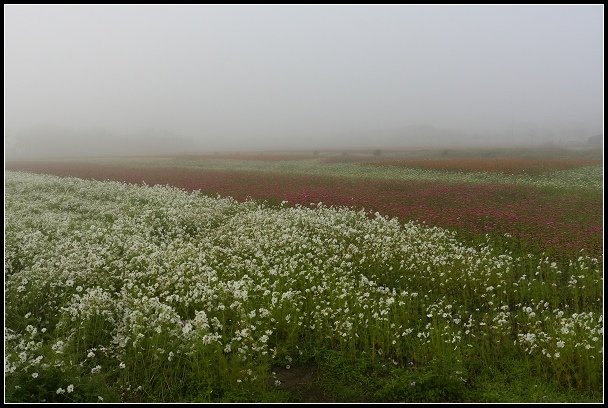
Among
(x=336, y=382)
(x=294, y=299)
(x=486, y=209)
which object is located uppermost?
(x=486, y=209)

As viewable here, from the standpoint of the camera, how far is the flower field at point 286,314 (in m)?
6.81

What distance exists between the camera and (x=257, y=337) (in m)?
8.11

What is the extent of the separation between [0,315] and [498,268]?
10295mm

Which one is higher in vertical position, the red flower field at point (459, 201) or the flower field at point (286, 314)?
the red flower field at point (459, 201)

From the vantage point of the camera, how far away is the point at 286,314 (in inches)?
341

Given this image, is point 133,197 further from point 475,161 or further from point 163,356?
point 475,161

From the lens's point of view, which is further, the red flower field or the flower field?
the red flower field

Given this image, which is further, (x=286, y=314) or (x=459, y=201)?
(x=459, y=201)

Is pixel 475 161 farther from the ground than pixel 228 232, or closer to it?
farther from the ground

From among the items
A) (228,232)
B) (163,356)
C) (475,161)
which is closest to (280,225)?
(228,232)

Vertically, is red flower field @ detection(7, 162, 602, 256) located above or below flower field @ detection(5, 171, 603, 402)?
above

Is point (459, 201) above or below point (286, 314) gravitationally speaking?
above

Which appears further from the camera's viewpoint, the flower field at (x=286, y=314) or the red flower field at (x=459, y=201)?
the red flower field at (x=459, y=201)

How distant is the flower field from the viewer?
6.81m
